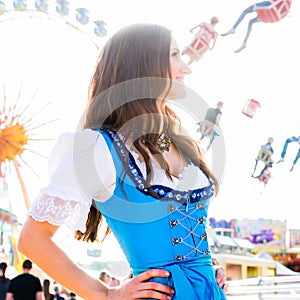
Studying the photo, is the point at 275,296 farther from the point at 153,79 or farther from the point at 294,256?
the point at 294,256

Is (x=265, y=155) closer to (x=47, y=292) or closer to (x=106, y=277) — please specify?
(x=47, y=292)

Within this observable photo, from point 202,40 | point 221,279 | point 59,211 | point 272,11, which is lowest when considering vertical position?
point 221,279

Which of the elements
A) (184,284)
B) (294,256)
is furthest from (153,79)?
(294,256)

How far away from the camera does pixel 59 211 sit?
1065mm

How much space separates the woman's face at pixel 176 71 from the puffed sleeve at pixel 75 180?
19 centimetres

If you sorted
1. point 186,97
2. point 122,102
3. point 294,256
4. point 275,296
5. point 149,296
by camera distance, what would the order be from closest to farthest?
point 149,296 < point 122,102 < point 186,97 < point 275,296 < point 294,256

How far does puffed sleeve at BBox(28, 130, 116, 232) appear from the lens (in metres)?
1.08

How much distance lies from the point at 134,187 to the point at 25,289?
365 cm

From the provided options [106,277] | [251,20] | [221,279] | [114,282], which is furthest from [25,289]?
[251,20]

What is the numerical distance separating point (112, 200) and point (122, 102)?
0.19 m

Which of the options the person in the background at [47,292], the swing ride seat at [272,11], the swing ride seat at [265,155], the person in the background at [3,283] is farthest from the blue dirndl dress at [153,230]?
the swing ride seat at [265,155]

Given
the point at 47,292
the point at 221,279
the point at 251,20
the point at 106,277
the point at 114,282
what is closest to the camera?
the point at 221,279

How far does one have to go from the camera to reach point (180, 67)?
1.23 meters

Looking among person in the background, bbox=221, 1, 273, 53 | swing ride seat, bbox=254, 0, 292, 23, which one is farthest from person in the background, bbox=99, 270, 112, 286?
swing ride seat, bbox=254, 0, 292, 23
